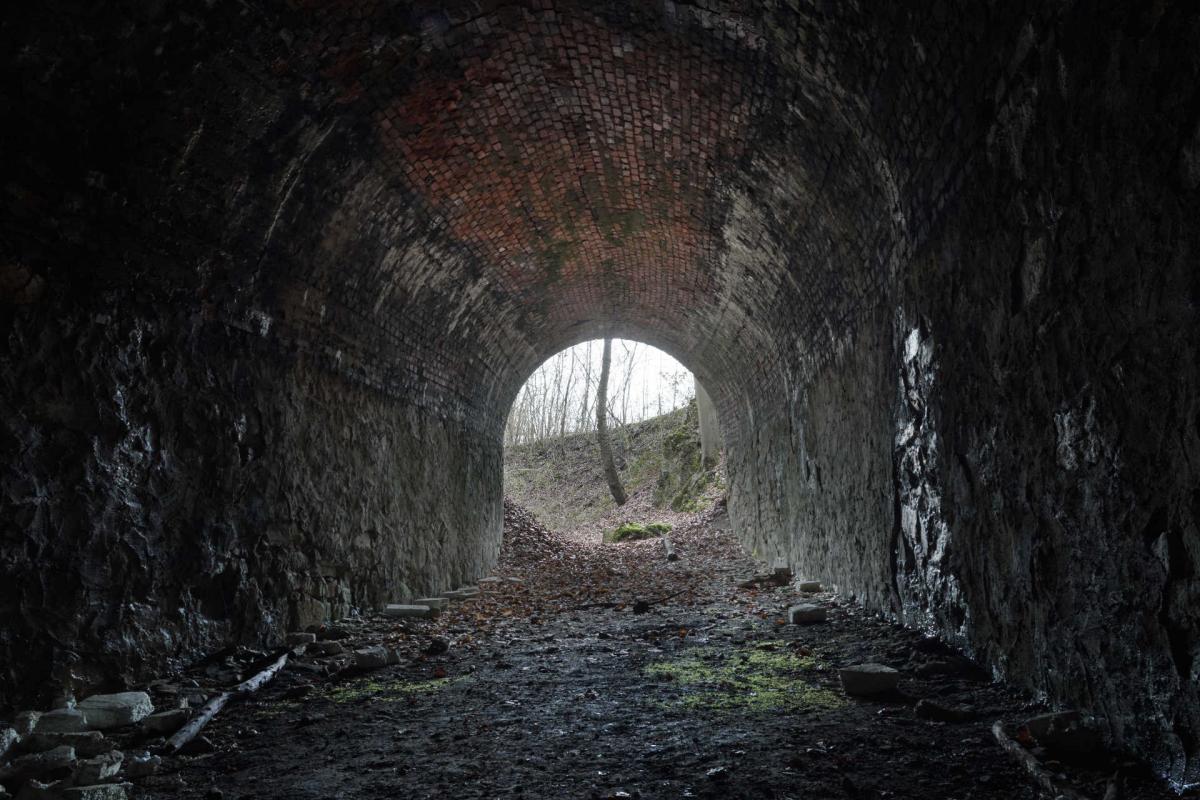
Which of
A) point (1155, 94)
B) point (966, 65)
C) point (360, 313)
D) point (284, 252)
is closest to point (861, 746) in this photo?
point (1155, 94)

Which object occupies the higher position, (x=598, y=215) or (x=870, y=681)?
(x=598, y=215)

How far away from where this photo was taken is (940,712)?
3.98 m

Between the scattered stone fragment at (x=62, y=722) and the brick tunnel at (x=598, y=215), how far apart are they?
0.68 ft

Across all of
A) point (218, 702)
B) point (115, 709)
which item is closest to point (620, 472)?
point (218, 702)

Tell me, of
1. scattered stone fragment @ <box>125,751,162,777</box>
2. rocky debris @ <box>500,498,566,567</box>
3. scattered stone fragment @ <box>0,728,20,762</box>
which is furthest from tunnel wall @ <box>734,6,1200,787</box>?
rocky debris @ <box>500,498,566,567</box>

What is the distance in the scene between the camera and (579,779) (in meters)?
3.40

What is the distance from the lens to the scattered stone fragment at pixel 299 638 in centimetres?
623

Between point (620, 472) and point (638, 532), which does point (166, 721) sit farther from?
point (620, 472)

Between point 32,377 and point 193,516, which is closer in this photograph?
point 32,377

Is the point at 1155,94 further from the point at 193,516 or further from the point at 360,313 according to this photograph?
the point at 360,313

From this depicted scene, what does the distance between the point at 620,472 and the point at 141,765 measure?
83.5 ft

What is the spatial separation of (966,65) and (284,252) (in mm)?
4971

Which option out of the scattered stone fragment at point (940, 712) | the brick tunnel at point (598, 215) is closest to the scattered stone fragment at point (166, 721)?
the brick tunnel at point (598, 215)

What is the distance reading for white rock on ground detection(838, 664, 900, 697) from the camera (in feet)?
15.0
